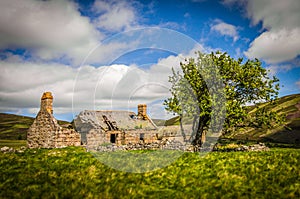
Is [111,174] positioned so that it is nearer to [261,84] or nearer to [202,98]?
[202,98]

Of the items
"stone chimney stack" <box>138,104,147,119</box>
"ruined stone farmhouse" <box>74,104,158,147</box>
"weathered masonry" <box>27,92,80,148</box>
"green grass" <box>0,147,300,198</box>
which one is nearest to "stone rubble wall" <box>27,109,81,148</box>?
"weathered masonry" <box>27,92,80,148</box>

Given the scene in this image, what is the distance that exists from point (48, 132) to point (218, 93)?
26.4 meters

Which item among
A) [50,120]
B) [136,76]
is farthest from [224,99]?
[50,120]

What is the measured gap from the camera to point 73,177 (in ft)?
33.8

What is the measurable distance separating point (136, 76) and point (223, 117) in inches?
463

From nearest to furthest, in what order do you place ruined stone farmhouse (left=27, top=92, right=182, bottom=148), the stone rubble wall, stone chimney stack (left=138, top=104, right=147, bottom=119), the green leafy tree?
the green leafy tree
the stone rubble wall
ruined stone farmhouse (left=27, top=92, right=182, bottom=148)
stone chimney stack (left=138, top=104, right=147, bottom=119)

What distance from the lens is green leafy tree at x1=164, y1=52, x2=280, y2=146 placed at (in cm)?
2697

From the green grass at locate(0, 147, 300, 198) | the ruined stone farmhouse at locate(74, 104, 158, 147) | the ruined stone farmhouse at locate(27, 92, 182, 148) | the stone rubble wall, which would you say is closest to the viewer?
the green grass at locate(0, 147, 300, 198)

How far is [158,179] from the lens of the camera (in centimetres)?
1049

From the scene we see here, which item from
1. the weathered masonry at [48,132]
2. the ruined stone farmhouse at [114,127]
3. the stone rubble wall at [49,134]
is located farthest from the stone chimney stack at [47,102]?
the ruined stone farmhouse at [114,127]

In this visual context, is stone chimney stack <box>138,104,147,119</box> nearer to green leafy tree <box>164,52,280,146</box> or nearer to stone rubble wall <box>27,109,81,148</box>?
stone rubble wall <box>27,109,81,148</box>

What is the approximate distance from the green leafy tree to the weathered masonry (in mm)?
18093

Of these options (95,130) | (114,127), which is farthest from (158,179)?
(114,127)

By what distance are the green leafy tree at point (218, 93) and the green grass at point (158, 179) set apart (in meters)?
13.9
